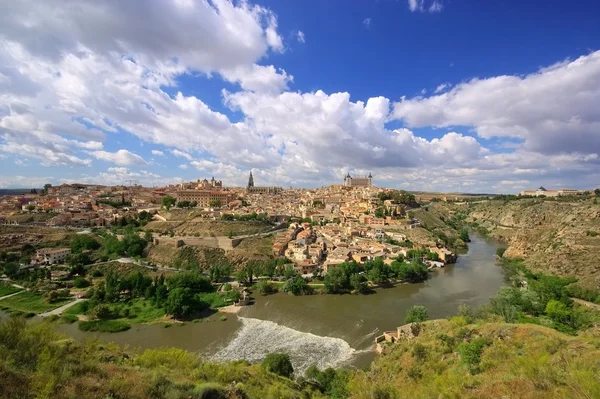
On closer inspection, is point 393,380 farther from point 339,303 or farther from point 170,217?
point 170,217

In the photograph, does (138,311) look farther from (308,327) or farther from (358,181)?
(358,181)

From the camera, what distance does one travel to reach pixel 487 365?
8.01 metres

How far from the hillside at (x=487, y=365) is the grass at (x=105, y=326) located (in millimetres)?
15288

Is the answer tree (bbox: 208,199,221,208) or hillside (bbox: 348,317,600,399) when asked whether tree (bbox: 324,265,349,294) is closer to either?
hillside (bbox: 348,317,600,399)

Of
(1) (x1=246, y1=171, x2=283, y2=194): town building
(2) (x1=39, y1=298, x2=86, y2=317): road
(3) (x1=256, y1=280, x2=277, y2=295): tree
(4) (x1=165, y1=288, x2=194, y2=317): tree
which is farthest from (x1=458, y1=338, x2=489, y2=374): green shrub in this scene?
(1) (x1=246, y1=171, x2=283, y2=194): town building

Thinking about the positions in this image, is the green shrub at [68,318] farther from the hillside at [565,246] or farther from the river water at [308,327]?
the hillside at [565,246]

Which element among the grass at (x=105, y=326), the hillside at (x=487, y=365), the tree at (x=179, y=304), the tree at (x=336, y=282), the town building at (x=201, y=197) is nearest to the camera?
the hillside at (x=487, y=365)

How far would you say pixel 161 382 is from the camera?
555 cm

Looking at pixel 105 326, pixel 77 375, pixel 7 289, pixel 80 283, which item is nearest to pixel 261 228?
pixel 80 283

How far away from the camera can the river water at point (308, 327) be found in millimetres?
14734

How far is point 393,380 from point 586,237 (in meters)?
30.2

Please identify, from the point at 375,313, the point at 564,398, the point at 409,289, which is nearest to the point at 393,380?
the point at 564,398

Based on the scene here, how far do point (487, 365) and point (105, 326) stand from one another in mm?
19916

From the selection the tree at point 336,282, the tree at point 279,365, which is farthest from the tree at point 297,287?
the tree at point 279,365
